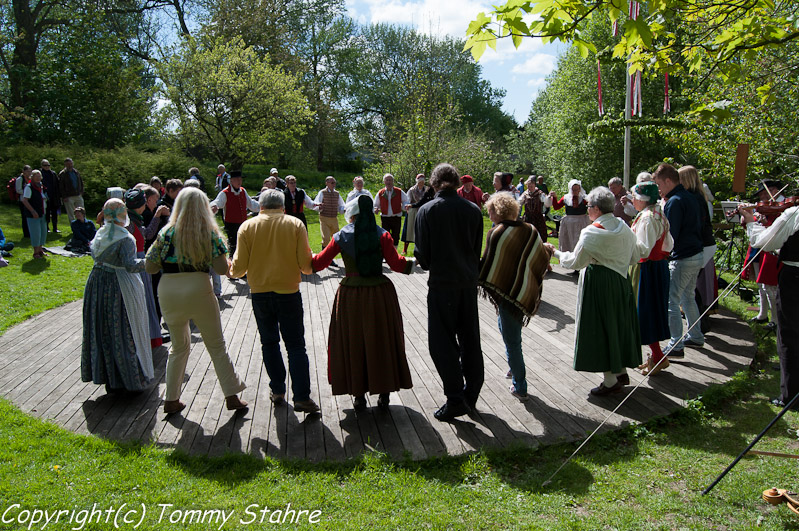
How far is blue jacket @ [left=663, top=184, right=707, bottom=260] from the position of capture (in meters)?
5.37

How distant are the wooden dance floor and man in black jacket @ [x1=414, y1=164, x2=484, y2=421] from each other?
40 cm

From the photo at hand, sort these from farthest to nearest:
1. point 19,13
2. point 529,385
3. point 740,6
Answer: point 19,13 → point 529,385 → point 740,6

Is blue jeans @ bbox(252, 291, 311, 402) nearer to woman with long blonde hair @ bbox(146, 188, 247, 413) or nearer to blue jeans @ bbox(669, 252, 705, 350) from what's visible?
woman with long blonde hair @ bbox(146, 188, 247, 413)

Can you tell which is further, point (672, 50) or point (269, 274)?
point (672, 50)

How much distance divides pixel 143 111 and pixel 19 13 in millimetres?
6050

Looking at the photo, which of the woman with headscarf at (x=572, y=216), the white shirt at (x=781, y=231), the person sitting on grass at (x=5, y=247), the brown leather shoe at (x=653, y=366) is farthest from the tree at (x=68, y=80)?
the white shirt at (x=781, y=231)

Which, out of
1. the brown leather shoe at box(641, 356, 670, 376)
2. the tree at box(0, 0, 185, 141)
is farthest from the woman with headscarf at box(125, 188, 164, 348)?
the tree at box(0, 0, 185, 141)

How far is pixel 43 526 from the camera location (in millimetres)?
3012

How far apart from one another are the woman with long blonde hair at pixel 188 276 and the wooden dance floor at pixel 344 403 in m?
0.38

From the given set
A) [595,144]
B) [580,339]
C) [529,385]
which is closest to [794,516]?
[580,339]

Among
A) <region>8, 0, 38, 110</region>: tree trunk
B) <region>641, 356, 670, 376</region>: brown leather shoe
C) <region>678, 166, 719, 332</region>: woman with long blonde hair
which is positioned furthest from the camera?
<region>8, 0, 38, 110</region>: tree trunk

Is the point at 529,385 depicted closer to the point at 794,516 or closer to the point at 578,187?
the point at 794,516

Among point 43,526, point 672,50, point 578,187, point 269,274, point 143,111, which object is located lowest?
point 43,526

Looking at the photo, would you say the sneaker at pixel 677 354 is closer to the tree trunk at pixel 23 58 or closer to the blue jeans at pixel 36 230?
the blue jeans at pixel 36 230
